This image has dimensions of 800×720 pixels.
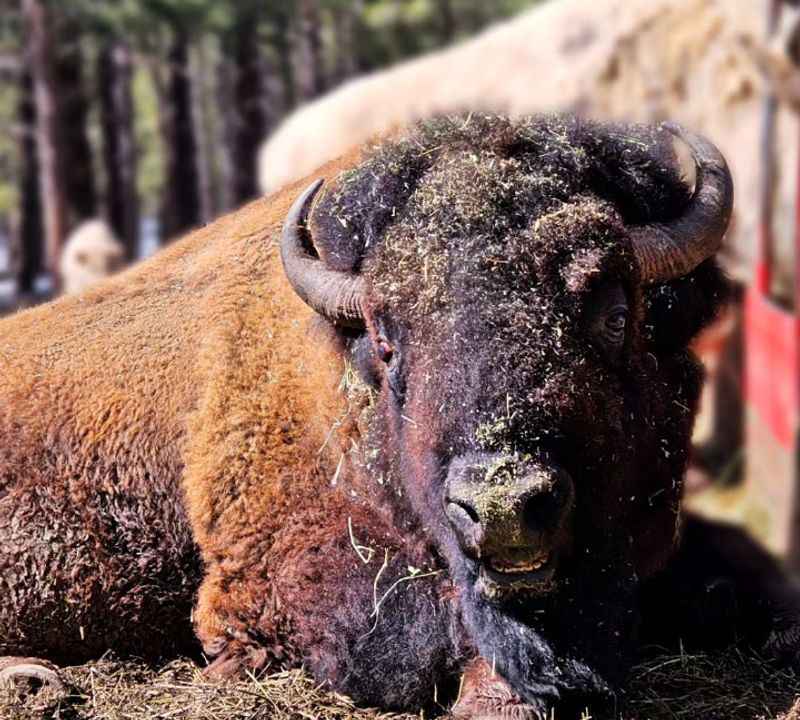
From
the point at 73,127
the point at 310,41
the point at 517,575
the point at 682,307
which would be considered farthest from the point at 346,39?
the point at 517,575

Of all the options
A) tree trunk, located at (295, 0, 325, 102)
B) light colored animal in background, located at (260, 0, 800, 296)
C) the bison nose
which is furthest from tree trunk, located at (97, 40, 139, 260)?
the bison nose

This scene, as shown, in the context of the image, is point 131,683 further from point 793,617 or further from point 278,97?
point 278,97

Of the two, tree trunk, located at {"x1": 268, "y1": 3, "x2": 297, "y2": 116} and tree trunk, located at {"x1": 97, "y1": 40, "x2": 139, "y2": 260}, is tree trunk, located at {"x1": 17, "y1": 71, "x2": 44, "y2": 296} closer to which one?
tree trunk, located at {"x1": 97, "y1": 40, "x2": 139, "y2": 260}

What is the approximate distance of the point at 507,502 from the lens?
3.59 m

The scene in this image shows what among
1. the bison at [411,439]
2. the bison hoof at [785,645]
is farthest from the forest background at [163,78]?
the bison hoof at [785,645]

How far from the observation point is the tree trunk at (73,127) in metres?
22.9

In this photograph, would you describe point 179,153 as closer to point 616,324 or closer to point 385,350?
point 385,350

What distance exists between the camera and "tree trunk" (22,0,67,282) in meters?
20.9

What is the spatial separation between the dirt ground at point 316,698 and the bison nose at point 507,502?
81 cm

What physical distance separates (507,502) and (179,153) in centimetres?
2720

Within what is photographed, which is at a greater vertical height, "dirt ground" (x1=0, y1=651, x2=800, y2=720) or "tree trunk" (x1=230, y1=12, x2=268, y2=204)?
"dirt ground" (x1=0, y1=651, x2=800, y2=720)

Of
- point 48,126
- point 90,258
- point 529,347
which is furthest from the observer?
point 48,126

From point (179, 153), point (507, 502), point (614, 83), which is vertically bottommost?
point (179, 153)

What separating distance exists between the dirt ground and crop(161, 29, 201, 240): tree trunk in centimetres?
2530
